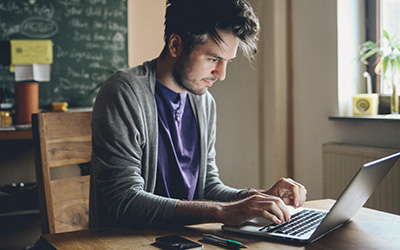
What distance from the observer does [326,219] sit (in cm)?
95

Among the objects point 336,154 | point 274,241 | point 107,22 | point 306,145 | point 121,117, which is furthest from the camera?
point 107,22

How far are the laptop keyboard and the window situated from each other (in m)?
1.65

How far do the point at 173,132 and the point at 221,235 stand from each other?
0.52 meters

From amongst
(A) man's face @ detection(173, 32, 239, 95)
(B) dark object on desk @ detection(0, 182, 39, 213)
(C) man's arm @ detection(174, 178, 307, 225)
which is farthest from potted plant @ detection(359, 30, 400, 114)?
(B) dark object on desk @ detection(0, 182, 39, 213)

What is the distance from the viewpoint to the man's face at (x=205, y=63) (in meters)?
1.38

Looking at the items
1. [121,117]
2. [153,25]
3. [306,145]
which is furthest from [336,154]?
[153,25]

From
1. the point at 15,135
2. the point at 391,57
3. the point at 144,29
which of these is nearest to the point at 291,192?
the point at 391,57

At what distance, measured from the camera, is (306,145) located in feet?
9.30

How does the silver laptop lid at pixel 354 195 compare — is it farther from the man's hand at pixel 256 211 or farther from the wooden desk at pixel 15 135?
the wooden desk at pixel 15 135

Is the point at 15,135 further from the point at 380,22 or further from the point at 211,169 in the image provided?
the point at 380,22

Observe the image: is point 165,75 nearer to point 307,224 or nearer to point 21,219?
point 307,224

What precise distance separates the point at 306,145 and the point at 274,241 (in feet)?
6.33

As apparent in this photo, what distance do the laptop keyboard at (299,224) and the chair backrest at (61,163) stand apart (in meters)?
0.69

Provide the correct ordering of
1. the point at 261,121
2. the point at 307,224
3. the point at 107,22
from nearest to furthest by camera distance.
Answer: the point at 307,224, the point at 261,121, the point at 107,22
